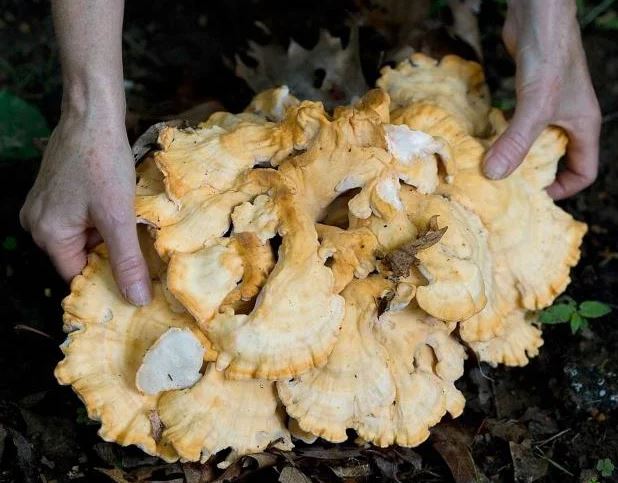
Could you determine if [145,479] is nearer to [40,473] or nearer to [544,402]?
[40,473]

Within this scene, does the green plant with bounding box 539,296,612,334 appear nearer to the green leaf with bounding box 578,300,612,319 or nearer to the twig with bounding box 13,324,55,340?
the green leaf with bounding box 578,300,612,319

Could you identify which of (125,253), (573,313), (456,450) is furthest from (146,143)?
(573,313)

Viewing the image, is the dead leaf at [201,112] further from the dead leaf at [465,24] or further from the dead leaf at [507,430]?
the dead leaf at [507,430]

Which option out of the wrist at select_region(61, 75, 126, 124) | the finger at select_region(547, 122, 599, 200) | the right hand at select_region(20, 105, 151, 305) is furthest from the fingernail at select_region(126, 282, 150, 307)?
the finger at select_region(547, 122, 599, 200)

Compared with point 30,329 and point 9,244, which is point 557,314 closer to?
point 30,329

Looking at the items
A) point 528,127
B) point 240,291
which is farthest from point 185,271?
point 528,127

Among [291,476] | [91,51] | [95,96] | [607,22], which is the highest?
[91,51]
